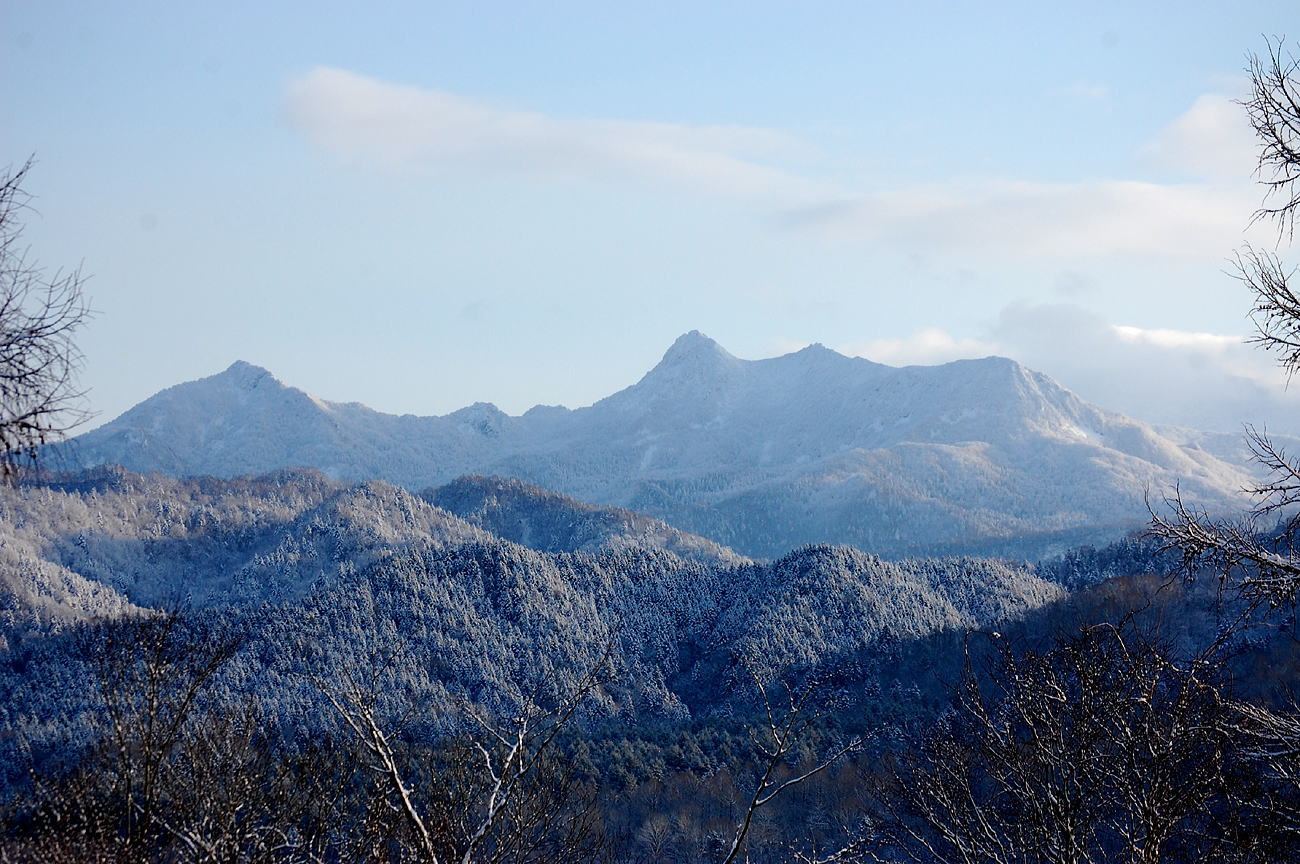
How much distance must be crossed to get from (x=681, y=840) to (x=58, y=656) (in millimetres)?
144161

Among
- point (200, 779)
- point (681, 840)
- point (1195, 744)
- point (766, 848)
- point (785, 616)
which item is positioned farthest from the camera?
point (785, 616)

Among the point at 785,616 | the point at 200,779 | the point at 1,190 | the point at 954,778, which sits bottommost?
the point at 785,616

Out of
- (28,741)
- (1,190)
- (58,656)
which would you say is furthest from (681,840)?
(58,656)

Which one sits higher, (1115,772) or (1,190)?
(1,190)

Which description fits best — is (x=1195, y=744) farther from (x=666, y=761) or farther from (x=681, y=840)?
(x=666, y=761)

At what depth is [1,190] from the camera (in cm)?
902

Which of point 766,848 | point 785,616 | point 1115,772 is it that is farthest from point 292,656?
point 1115,772

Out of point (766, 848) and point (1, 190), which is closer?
point (1, 190)

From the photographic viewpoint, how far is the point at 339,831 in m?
24.3

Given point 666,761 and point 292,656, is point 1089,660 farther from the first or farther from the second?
point 292,656

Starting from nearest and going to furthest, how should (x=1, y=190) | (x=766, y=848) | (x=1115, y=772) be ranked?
(x=1, y=190) < (x=1115, y=772) < (x=766, y=848)

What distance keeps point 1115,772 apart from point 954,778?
2403 mm

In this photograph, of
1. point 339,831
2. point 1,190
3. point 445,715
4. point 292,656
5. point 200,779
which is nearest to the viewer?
point 1,190

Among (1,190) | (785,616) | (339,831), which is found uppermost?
(1,190)
